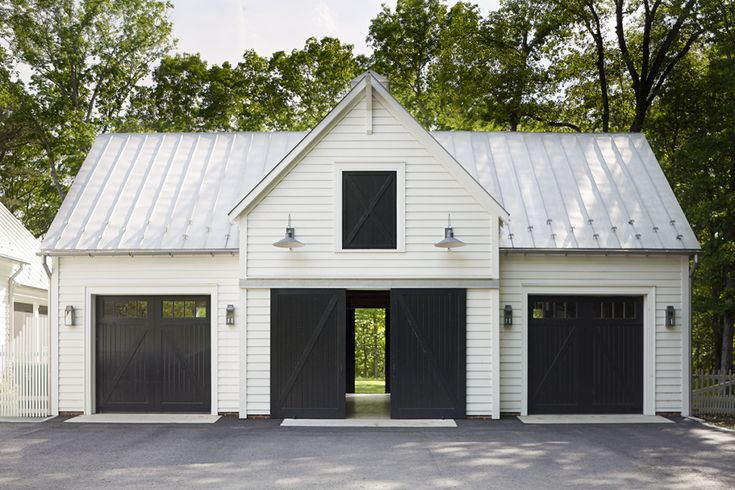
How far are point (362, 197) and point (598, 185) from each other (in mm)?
5331

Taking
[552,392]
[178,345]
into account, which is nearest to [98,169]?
[178,345]

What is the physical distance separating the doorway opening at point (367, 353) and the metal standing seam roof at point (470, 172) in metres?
3.86

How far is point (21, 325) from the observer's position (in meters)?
21.1

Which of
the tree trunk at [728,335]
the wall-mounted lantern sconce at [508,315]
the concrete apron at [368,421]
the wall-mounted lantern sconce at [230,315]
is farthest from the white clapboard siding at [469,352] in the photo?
the tree trunk at [728,335]

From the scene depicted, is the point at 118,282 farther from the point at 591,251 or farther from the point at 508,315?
the point at 591,251

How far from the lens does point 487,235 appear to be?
14539 mm

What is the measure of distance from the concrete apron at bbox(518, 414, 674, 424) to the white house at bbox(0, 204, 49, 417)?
9187mm

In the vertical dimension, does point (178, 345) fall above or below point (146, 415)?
above

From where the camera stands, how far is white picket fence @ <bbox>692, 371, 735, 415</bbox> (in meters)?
15.7

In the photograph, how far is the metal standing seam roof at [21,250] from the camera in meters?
19.4

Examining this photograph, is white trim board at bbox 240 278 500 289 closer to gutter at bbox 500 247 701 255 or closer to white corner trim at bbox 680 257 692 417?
gutter at bbox 500 247 701 255

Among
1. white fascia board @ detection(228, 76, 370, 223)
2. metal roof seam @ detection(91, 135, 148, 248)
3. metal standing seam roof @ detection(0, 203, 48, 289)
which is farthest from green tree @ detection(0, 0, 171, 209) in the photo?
white fascia board @ detection(228, 76, 370, 223)

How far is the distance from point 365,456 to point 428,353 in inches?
144

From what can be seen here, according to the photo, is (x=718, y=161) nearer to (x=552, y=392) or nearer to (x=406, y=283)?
(x=552, y=392)
